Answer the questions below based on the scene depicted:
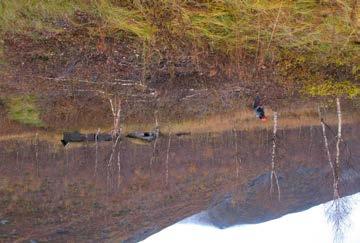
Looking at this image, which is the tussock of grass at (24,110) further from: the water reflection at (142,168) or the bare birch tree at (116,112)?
the bare birch tree at (116,112)

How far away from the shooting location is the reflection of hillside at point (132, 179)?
3.84 metres

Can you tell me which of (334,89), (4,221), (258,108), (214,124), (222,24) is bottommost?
(4,221)

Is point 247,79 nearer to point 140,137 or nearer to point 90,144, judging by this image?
point 140,137

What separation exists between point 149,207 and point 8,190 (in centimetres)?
105

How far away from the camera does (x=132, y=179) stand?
396cm

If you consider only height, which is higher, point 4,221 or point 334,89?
point 334,89

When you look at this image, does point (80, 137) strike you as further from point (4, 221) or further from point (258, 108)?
point (258, 108)

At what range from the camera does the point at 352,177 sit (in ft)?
14.1

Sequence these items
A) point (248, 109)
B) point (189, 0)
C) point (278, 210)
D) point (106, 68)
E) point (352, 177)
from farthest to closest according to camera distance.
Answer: point (278, 210) → point (352, 177) → point (248, 109) → point (106, 68) → point (189, 0)

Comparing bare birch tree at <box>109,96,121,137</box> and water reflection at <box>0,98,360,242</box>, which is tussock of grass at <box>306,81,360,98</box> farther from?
bare birch tree at <box>109,96,121,137</box>

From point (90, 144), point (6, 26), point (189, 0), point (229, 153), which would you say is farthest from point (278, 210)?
point (6, 26)

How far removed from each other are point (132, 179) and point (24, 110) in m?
0.92

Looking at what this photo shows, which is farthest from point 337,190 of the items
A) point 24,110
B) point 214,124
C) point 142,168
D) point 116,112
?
point 24,110

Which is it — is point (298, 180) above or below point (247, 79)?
below
